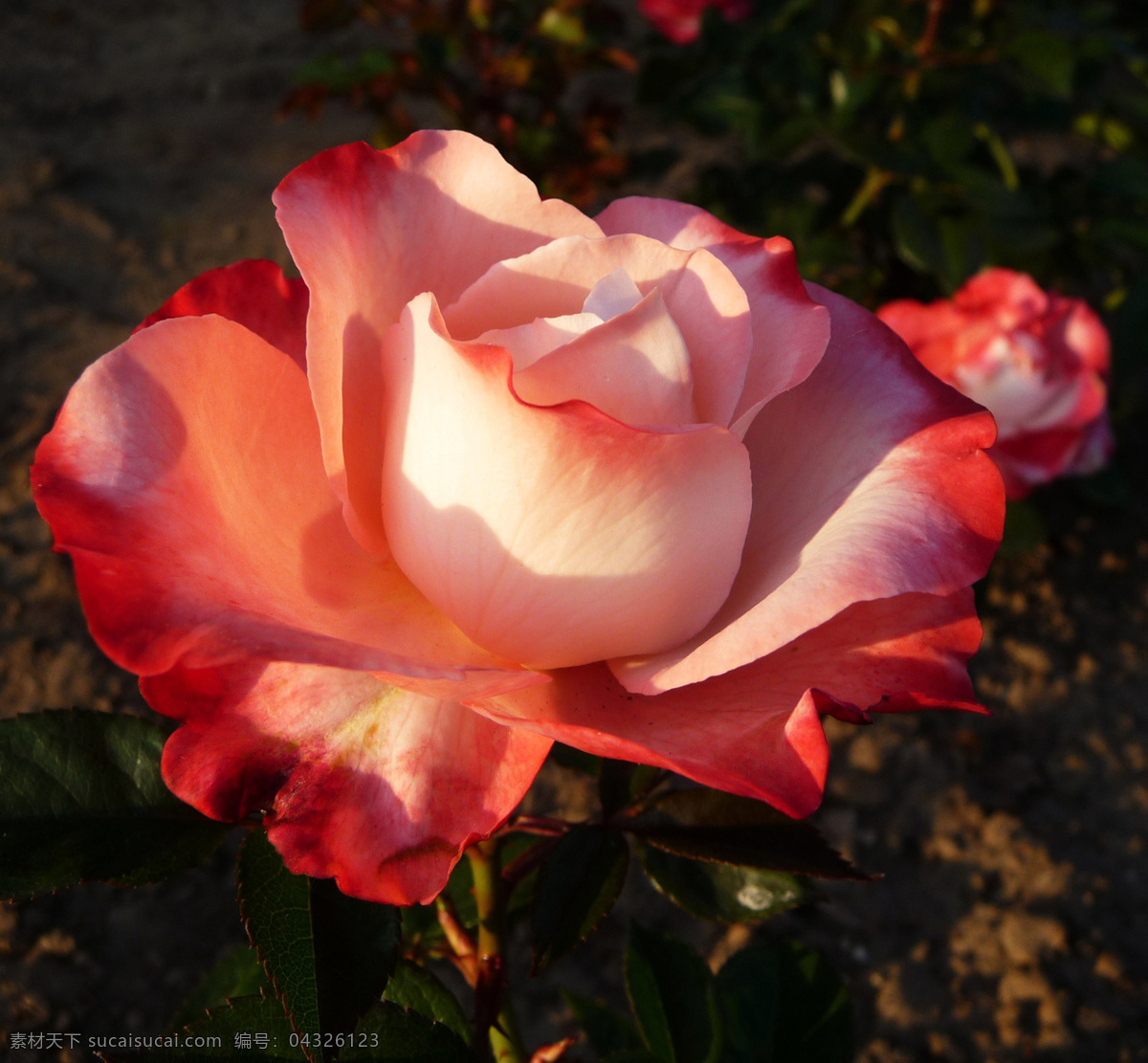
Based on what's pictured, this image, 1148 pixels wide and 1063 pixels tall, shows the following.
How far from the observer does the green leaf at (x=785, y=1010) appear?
0.79 m

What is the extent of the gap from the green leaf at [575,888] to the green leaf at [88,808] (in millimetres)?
194

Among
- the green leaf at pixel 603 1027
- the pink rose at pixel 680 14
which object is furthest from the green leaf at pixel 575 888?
the pink rose at pixel 680 14

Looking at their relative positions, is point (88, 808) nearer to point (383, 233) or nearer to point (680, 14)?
point (383, 233)

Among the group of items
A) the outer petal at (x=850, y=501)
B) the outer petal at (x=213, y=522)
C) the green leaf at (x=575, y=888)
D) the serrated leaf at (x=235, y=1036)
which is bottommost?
the serrated leaf at (x=235, y=1036)

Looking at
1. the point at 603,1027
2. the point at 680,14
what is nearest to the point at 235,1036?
the point at 603,1027

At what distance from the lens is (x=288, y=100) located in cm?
181

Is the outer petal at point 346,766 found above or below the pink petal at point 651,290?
below

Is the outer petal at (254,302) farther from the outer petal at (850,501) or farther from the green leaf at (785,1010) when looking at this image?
the green leaf at (785,1010)

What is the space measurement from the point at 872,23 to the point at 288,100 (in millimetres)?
998

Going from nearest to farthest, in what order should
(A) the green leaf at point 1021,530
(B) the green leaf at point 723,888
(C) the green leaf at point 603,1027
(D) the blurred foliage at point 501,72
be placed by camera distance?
(B) the green leaf at point 723,888 → (C) the green leaf at point 603,1027 → (A) the green leaf at point 1021,530 → (D) the blurred foliage at point 501,72

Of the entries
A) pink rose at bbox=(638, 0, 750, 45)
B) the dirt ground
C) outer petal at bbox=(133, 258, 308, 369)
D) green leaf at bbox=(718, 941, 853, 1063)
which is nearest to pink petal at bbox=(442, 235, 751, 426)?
outer petal at bbox=(133, 258, 308, 369)

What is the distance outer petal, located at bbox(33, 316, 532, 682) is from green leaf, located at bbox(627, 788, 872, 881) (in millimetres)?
181

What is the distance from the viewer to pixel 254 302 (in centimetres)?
57

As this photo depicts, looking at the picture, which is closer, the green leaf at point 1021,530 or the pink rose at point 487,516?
the pink rose at point 487,516
